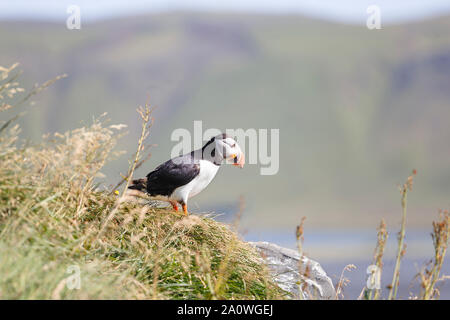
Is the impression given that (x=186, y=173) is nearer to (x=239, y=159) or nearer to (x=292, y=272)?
(x=239, y=159)

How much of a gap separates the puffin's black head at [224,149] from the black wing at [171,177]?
0.34 m

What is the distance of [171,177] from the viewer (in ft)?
25.9

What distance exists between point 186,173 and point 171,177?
21 cm

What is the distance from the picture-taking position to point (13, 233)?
16.5 feet

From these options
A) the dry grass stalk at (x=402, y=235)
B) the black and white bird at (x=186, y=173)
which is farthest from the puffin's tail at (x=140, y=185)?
the dry grass stalk at (x=402, y=235)

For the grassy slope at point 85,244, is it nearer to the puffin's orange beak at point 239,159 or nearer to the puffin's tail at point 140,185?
the puffin's tail at point 140,185

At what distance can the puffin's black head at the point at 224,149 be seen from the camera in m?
7.95

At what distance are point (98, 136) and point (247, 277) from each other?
213cm

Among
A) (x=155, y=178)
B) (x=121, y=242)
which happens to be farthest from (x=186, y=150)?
(x=121, y=242)

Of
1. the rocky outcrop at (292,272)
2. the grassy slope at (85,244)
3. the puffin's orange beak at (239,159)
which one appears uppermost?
the puffin's orange beak at (239,159)

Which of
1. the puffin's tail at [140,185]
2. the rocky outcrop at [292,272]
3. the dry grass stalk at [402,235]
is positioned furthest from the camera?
the puffin's tail at [140,185]

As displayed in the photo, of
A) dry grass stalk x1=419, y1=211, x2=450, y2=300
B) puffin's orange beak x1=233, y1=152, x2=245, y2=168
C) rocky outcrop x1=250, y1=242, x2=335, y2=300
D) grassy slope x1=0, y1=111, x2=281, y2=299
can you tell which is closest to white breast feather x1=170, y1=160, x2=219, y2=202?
puffin's orange beak x1=233, y1=152, x2=245, y2=168

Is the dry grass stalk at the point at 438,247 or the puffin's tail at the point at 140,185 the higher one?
the puffin's tail at the point at 140,185
